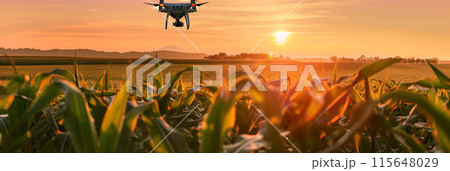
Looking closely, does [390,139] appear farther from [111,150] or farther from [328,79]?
[111,150]

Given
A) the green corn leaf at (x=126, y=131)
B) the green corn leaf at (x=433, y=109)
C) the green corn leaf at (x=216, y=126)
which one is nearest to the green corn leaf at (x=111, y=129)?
the green corn leaf at (x=126, y=131)

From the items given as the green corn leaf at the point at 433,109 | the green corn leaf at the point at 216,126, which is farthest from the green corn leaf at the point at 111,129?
the green corn leaf at the point at 433,109

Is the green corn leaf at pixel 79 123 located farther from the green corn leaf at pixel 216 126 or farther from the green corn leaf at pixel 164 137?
the green corn leaf at pixel 216 126

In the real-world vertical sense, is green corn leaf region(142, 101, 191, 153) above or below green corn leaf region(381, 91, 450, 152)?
below

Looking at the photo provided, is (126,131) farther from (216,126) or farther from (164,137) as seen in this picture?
(216,126)

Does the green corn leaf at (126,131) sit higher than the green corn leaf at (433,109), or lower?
lower

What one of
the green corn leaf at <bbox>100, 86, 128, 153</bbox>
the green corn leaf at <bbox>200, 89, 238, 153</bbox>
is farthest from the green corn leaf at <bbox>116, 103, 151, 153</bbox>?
the green corn leaf at <bbox>200, 89, 238, 153</bbox>

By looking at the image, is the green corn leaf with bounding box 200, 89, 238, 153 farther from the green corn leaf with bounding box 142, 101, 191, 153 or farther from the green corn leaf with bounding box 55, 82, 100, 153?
the green corn leaf with bounding box 55, 82, 100, 153

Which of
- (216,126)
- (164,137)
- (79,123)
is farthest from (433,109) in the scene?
(79,123)

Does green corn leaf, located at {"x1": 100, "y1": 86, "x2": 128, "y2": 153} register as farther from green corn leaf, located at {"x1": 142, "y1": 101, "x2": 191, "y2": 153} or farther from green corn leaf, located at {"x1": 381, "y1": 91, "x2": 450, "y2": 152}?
A: green corn leaf, located at {"x1": 381, "y1": 91, "x2": 450, "y2": 152}

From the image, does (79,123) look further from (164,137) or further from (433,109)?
(433,109)

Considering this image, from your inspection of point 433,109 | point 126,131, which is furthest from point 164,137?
point 433,109
